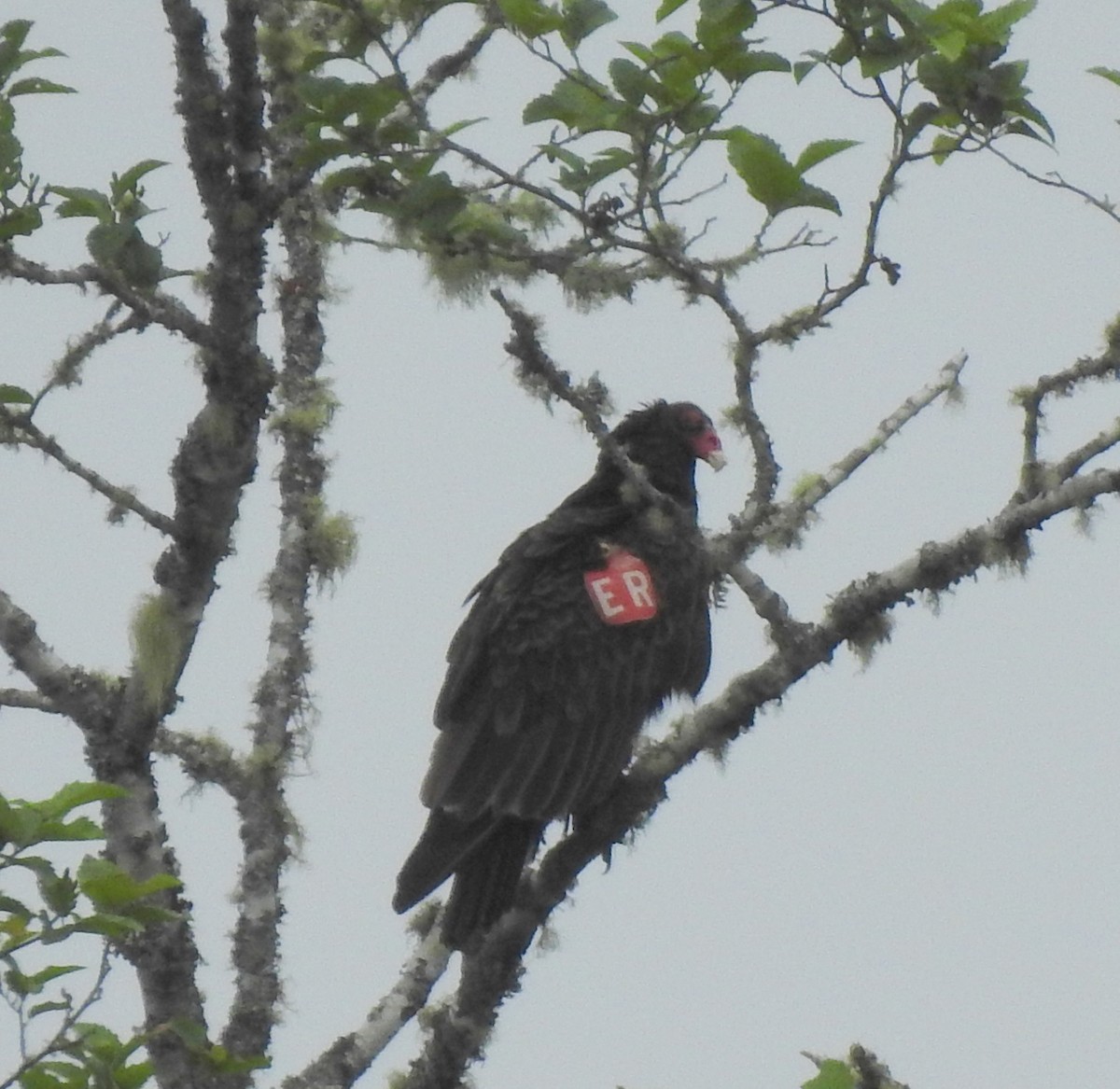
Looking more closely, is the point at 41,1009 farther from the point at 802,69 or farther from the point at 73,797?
the point at 802,69

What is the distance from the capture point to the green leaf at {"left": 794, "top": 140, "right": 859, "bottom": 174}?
3449 millimetres

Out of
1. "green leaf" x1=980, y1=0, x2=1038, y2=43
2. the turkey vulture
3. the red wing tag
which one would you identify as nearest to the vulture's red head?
the turkey vulture

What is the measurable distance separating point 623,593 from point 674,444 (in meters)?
0.92

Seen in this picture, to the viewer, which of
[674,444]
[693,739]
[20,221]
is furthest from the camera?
[674,444]

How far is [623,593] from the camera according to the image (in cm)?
460

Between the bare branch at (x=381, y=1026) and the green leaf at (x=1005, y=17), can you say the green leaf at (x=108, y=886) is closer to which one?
the bare branch at (x=381, y=1026)

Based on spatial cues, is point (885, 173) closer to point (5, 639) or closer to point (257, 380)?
point (257, 380)

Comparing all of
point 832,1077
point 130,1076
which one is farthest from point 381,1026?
point 832,1077

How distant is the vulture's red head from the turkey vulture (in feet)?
1.52

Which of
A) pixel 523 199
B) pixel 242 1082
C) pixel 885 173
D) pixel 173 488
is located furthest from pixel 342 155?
pixel 242 1082

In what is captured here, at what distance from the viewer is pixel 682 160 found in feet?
11.6

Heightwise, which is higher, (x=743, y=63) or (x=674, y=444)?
(x=674, y=444)

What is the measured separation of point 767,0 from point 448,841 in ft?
6.32

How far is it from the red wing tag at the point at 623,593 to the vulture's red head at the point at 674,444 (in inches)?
28.2
